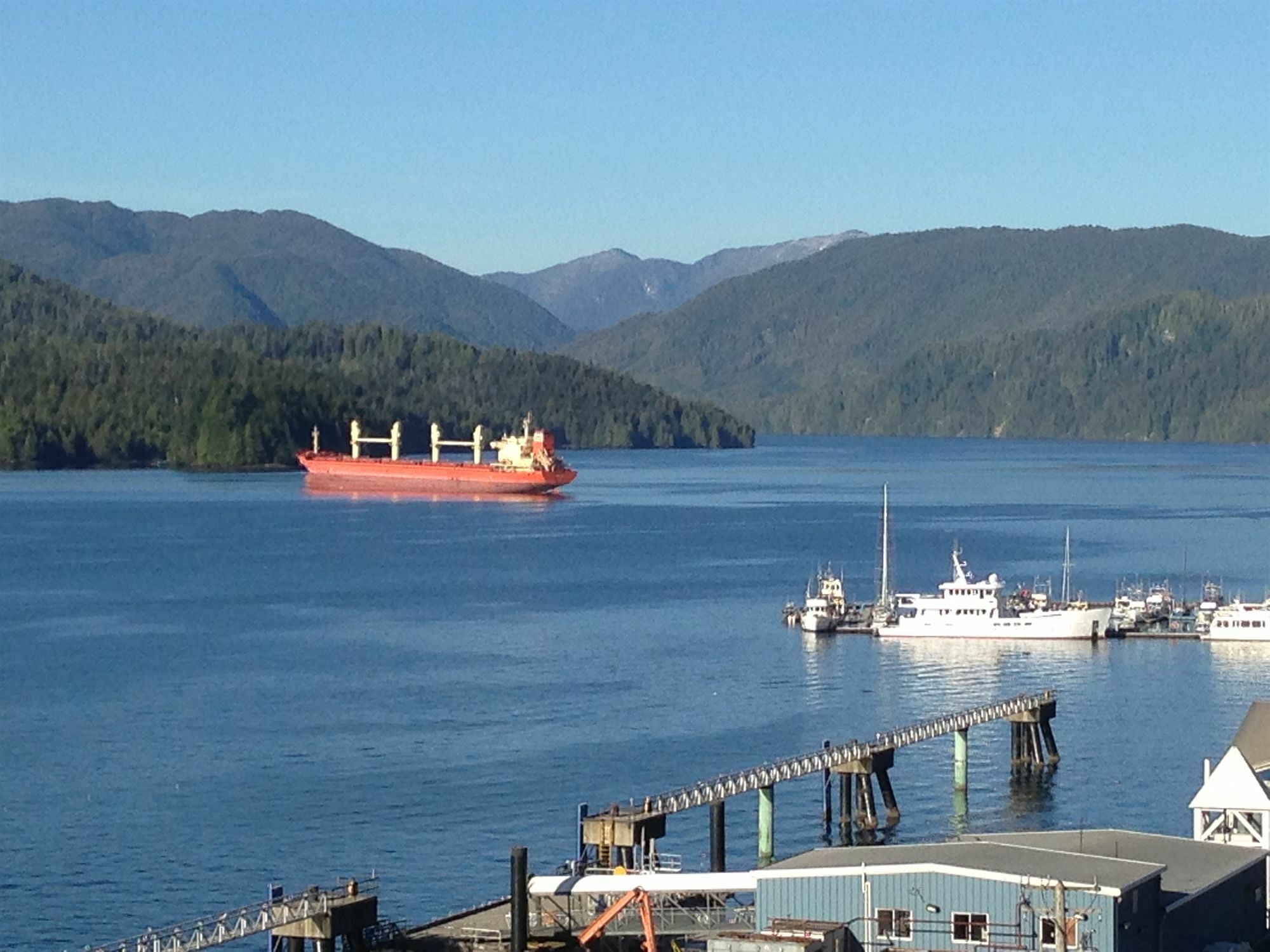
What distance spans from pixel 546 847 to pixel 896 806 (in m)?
8.44

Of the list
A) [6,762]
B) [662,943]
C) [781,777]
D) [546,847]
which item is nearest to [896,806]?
[781,777]

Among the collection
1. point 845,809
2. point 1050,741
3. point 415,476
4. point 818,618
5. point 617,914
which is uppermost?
point 415,476

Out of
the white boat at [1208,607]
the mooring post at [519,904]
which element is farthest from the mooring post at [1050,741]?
the white boat at [1208,607]

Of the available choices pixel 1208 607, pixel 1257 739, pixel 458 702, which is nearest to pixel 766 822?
pixel 1257 739

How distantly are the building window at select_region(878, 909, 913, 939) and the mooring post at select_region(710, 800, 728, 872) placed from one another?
36.1ft

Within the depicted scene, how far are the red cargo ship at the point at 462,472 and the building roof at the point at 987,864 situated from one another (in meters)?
152

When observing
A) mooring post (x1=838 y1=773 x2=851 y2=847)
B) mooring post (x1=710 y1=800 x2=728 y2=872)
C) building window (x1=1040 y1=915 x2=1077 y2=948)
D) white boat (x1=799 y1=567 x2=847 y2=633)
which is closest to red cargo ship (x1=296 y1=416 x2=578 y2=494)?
white boat (x1=799 y1=567 x2=847 y2=633)

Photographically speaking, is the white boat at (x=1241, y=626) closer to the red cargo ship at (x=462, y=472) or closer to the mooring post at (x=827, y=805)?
the mooring post at (x=827, y=805)

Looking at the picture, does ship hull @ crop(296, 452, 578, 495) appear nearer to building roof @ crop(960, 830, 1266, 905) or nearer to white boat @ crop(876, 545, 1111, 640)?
white boat @ crop(876, 545, 1111, 640)

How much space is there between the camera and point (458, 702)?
210 ft

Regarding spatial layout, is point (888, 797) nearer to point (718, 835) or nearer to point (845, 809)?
point (845, 809)

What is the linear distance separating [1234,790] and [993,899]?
8040 millimetres

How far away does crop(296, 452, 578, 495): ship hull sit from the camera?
187m

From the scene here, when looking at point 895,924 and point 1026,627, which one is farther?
point 1026,627
